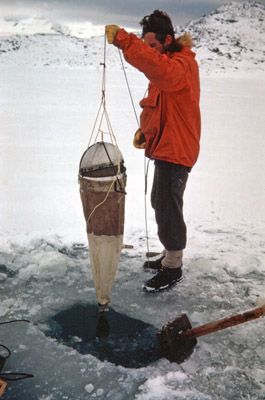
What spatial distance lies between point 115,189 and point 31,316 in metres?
1.13

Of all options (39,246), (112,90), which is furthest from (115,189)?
(112,90)

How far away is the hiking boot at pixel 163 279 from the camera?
322 cm

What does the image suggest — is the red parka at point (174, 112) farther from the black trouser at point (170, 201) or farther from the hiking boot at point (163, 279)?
the hiking boot at point (163, 279)

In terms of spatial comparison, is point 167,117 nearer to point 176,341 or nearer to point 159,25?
point 159,25

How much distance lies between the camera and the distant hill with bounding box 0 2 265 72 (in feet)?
86.6

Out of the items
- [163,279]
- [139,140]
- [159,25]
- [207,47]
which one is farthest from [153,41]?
[207,47]

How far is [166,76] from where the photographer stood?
2.52 metres

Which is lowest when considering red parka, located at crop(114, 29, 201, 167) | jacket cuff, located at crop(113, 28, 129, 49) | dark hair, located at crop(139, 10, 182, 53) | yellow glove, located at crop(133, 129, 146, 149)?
yellow glove, located at crop(133, 129, 146, 149)

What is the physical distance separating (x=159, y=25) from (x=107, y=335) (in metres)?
2.24

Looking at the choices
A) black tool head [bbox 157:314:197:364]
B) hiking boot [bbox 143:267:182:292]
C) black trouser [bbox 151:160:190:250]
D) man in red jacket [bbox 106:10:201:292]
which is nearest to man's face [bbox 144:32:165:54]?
man in red jacket [bbox 106:10:201:292]

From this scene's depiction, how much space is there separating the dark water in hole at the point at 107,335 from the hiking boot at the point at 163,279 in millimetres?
441

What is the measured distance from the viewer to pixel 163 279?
3.29 metres

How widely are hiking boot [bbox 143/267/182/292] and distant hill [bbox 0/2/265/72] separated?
22.7 metres

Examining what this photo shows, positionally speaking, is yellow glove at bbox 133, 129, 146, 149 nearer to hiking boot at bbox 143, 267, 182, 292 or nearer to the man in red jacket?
the man in red jacket
